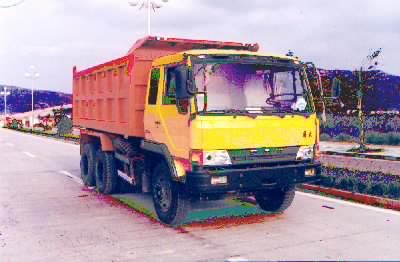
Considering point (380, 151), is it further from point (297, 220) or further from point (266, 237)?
point (266, 237)

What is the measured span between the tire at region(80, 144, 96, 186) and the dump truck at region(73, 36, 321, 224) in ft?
8.55

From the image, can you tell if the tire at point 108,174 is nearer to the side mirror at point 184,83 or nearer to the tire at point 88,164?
the tire at point 88,164

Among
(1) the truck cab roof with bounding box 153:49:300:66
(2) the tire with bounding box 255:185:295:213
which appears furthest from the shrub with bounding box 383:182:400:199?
(1) the truck cab roof with bounding box 153:49:300:66

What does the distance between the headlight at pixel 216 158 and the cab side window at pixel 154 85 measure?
1473 mm

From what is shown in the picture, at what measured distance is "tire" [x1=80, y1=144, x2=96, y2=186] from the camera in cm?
1033

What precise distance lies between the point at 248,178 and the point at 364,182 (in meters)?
4.03

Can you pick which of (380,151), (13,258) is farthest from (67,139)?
(13,258)

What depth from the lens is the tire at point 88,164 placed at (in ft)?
33.9

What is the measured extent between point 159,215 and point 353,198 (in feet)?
12.0

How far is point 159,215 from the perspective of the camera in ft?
23.0

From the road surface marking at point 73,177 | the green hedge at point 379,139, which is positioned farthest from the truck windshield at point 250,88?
the green hedge at point 379,139

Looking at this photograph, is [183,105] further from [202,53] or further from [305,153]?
[305,153]

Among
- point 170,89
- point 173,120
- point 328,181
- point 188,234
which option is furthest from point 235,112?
point 328,181

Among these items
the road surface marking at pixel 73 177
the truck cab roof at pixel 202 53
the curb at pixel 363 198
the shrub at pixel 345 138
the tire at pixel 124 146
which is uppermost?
the truck cab roof at pixel 202 53
